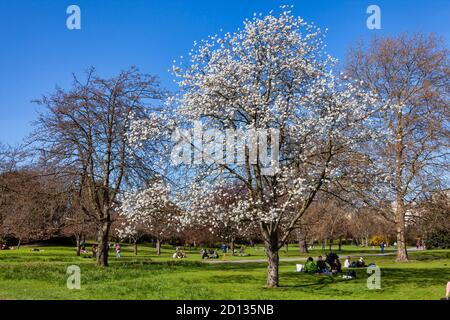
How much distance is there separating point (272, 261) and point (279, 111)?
256 inches

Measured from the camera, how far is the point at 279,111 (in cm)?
1981

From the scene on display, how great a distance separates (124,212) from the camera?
22.5 meters

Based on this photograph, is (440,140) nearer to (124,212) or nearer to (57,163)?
(124,212)

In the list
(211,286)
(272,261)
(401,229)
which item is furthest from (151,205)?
(401,229)

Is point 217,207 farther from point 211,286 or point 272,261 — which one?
point 272,261

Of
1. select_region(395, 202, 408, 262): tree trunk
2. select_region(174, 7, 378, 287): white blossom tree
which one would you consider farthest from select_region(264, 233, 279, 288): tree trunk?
select_region(395, 202, 408, 262): tree trunk

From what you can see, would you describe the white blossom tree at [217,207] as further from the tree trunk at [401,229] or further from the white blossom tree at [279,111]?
the tree trunk at [401,229]

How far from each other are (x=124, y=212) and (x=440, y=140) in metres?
25.3

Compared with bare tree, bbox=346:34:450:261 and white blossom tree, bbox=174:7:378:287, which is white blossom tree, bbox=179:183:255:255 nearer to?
white blossom tree, bbox=174:7:378:287

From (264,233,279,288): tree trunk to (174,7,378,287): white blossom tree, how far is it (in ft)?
0.14

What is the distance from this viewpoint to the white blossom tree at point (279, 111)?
19.6 metres

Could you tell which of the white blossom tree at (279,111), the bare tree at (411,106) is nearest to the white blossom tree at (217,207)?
the white blossom tree at (279,111)

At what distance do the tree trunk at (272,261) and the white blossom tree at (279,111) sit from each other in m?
0.04
